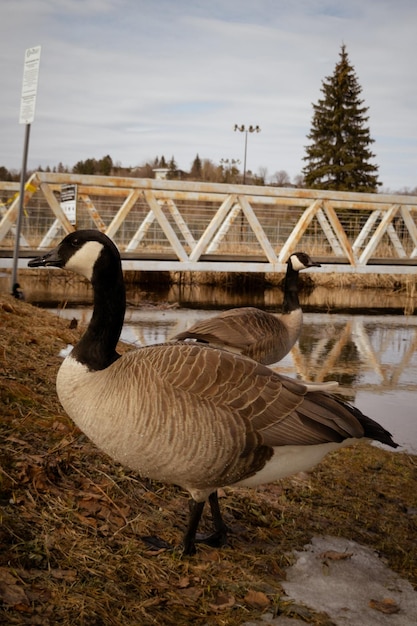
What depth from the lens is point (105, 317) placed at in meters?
3.39

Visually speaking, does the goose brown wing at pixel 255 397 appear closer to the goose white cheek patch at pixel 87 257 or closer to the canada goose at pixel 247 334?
the goose white cheek patch at pixel 87 257

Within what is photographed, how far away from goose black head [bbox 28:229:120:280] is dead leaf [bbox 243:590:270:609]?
176 cm

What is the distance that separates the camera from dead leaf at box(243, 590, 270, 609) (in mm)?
2807

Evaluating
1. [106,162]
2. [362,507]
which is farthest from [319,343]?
[106,162]

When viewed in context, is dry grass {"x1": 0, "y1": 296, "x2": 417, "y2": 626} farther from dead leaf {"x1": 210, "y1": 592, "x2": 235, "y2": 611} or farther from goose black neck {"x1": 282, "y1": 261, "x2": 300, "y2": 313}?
goose black neck {"x1": 282, "y1": 261, "x2": 300, "y2": 313}

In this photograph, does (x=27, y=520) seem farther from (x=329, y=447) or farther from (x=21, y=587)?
(x=329, y=447)

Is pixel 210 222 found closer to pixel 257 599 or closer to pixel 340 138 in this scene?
pixel 257 599

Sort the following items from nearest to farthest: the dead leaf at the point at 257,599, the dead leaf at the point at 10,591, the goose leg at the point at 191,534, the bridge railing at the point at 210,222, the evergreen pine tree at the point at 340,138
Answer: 1. the dead leaf at the point at 10,591
2. the dead leaf at the point at 257,599
3. the goose leg at the point at 191,534
4. the bridge railing at the point at 210,222
5. the evergreen pine tree at the point at 340,138

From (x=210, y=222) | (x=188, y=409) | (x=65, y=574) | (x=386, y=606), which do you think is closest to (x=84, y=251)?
(x=188, y=409)

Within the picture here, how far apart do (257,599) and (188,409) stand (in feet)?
2.89

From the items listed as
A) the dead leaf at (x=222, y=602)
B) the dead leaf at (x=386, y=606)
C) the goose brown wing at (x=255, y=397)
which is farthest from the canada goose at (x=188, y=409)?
the dead leaf at (x=386, y=606)

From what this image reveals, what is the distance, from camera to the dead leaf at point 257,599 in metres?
2.81

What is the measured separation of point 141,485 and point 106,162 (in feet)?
244

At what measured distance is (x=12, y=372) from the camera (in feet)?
16.4
